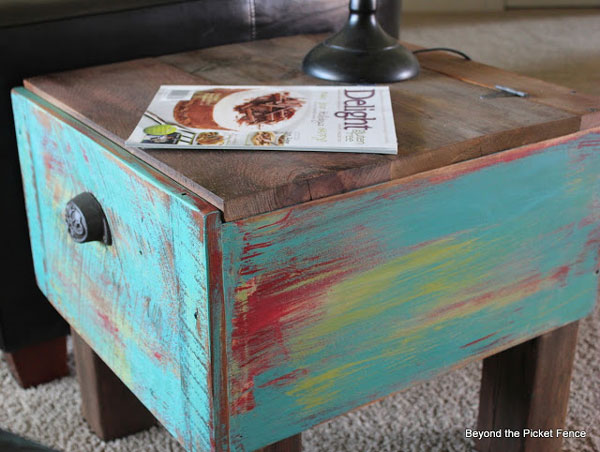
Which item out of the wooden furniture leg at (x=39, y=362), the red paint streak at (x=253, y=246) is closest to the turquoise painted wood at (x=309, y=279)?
the red paint streak at (x=253, y=246)

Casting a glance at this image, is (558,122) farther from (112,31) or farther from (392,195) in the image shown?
(112,31)

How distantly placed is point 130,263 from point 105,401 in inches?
14.0

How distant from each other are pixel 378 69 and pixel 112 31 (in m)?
0.37

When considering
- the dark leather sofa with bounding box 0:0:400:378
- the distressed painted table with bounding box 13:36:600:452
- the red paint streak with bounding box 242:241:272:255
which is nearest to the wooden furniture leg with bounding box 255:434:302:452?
the distressed painted table with bounding box 13:36:600:452

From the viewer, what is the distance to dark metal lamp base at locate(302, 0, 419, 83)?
36.7 inches

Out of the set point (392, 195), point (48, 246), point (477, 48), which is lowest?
point (477, 48)

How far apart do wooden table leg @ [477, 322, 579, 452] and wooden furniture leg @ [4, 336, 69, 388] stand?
0.62 meters

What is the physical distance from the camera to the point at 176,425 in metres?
0.76

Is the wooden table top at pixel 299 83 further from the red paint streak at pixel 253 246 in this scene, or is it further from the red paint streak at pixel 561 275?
the red paint streak at pixel 561 275

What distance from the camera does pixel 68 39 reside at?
1.00 meters

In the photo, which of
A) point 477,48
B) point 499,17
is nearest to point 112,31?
point 477,48

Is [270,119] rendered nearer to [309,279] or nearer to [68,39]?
[309,279]

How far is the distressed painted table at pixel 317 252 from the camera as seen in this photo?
0.67 metres

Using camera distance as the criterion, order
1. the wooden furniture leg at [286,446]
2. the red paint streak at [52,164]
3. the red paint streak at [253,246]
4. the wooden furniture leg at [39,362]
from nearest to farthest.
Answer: the red paint streak at [253,246] → the wooden furniture leg at [286,446] → the red paint streak at [52,164] → the wooden furniture leg at [39,362]
